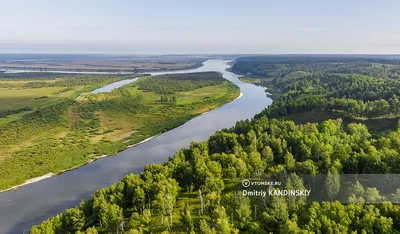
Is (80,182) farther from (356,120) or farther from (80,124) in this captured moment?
(356,120)

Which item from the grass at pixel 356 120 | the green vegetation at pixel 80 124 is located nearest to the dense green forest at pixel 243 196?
the grass at pixel 356 120

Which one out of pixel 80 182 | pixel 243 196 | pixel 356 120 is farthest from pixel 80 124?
pixel 356 120

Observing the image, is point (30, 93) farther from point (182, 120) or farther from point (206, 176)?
point (206, 176)

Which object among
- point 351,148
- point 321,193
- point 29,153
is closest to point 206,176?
point 321,193

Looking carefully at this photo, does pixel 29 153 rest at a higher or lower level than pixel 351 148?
lower

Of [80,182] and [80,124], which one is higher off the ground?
[80,124]

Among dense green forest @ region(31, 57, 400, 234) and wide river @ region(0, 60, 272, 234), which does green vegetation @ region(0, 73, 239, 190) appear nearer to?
wide river @ region(0, 60, 272, 234)
